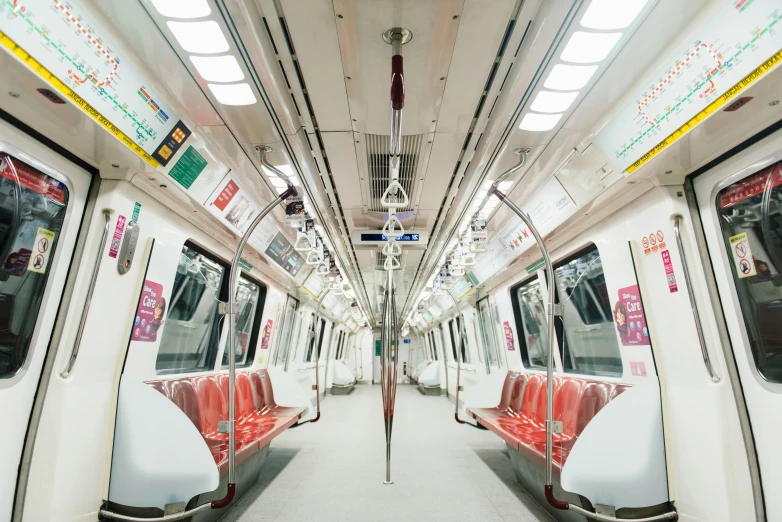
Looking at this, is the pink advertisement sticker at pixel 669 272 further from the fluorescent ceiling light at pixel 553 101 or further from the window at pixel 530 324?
the window at pixel 530 324

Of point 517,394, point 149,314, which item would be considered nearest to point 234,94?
point 149,314

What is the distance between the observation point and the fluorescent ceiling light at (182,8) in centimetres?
173

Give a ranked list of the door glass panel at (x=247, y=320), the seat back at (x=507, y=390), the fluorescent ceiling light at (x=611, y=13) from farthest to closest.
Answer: the seat back at (x=507, y=390) → the door glass panel at (x=247, y=320) → the fluorescent ceiling light at (x=611, y=13)

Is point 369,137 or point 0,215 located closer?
point 0,215

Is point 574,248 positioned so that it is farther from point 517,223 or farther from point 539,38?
point 539,38

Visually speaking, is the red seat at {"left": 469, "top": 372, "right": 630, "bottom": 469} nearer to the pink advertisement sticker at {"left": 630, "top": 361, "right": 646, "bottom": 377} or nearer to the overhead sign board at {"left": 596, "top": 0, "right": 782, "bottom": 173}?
the pink advertisement sticker at {"left": 630, "top": 361, "right": 646, "bottom": 377}

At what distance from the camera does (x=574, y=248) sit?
3807 millimetres

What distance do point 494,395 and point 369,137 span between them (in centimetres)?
464

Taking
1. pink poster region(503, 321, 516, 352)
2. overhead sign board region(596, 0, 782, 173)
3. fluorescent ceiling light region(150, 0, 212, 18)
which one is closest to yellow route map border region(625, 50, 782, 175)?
overhead sign board region(596, 0, 782, 173)

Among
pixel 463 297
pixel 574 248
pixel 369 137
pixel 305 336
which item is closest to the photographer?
pixel 369 137

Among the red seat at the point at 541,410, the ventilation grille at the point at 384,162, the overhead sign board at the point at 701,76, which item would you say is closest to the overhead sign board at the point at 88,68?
the ventilation grille at the point at 384,162

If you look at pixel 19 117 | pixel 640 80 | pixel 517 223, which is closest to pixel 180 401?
pixel 19 117

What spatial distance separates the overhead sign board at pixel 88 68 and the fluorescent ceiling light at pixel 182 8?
0.95 feet

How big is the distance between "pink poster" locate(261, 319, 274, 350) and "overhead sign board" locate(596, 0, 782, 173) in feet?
16.8
